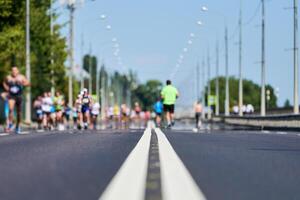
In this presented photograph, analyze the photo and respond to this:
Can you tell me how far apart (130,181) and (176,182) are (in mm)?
417

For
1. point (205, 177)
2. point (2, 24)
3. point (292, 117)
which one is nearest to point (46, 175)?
point (205, 177)

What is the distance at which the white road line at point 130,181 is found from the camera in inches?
283

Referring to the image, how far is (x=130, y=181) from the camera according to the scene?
27.7ft

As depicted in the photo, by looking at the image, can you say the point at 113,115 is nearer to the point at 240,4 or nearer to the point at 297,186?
the point at 240,4

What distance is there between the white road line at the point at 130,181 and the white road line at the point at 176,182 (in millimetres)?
193

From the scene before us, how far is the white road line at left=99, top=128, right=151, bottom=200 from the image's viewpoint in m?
7.18

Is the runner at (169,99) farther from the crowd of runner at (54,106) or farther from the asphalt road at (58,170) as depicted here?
the asphalt road at (58,170)

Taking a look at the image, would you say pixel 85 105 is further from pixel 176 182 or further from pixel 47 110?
pixel 176 182

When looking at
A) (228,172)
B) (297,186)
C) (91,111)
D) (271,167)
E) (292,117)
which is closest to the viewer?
(297,186)

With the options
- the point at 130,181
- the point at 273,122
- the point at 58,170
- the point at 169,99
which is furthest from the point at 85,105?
the point at 130,181

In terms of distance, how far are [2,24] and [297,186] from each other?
43594 millimetres

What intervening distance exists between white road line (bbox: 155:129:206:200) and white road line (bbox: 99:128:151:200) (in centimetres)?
19

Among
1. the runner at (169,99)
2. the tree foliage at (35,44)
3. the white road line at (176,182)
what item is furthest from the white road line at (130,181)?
the tree foliage at (35,44)

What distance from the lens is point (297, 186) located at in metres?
8.59
